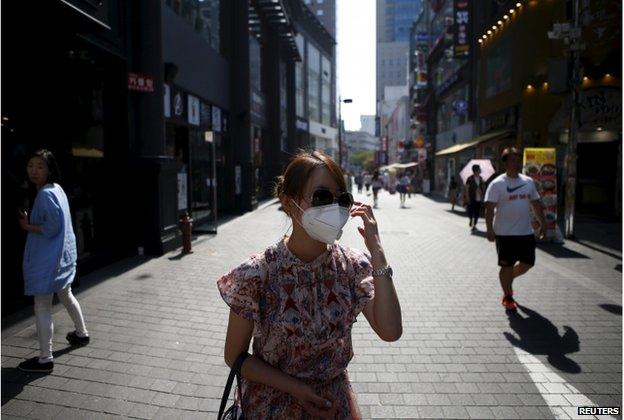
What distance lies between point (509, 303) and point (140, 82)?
7479 millimetres

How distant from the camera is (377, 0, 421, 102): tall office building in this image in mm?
165500

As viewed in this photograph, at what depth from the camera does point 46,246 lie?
4.49m

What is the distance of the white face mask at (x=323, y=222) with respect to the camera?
1.97m

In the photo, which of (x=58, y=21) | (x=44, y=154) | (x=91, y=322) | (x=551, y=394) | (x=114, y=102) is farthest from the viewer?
(x=114, y=102)

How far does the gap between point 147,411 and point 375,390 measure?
1.76 meters

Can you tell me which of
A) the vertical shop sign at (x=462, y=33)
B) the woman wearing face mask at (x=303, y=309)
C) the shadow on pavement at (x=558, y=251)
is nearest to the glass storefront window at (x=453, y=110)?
the vertical shop sign at (x=462, y=33)

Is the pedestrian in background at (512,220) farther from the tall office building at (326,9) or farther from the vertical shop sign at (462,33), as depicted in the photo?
the tall office building at (326,9)

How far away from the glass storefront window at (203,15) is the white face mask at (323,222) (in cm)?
1194

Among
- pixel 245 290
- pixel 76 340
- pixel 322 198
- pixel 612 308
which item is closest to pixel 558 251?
pixel 612 308

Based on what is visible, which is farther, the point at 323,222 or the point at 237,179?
the point at 237,179

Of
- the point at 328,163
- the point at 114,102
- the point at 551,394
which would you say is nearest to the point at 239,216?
the point at 114,102

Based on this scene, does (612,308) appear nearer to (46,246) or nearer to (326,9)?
(46,246)

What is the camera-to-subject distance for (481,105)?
29.2 metres

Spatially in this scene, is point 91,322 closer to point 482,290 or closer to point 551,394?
point 551,394
